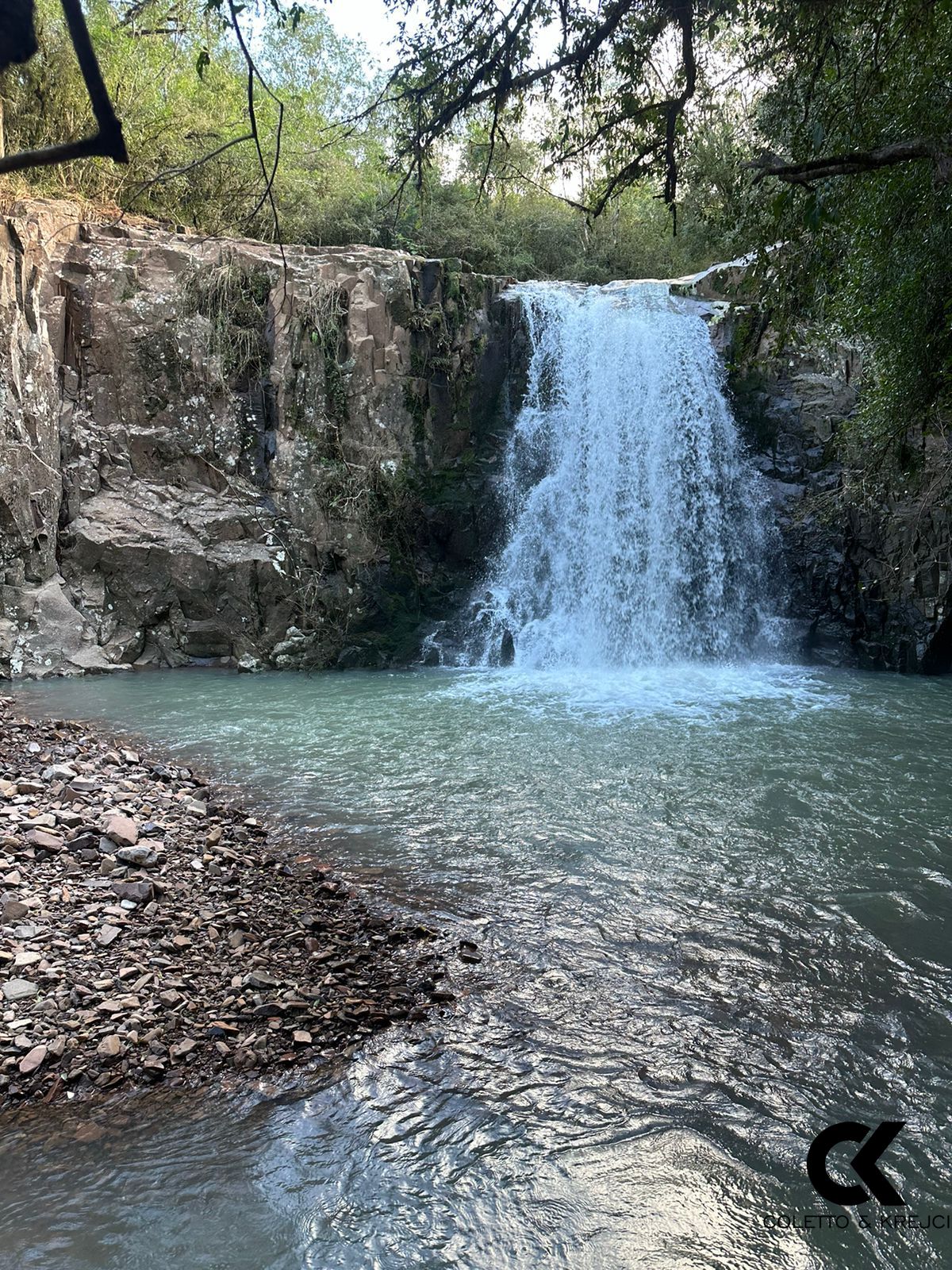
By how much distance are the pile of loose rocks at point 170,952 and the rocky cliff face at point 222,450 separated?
7.06 meters

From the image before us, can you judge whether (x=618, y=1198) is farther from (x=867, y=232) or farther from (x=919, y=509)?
(x=919, y=509)

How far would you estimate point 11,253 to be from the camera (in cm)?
1134

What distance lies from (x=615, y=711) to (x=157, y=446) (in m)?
7.96

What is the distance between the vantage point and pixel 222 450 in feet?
41.9

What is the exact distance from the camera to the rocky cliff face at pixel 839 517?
447 inches

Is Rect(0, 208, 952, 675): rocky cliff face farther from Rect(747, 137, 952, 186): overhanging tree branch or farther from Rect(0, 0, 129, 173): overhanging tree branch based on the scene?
Rect(0, 0, 129, 173): overhanging tree branch

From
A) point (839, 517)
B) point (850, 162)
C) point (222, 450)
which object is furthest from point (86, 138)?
point (839, 517)

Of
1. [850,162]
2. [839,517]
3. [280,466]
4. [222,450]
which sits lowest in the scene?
[839,517]

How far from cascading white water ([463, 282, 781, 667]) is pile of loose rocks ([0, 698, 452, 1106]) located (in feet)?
25.9

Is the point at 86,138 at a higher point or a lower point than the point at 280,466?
lower

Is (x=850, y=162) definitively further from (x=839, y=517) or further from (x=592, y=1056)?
(x=839, y=517)

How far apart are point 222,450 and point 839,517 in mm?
9057

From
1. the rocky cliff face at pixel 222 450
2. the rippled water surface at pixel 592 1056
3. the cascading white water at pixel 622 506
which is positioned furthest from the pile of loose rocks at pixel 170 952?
the cascading white water at pixel 622 506

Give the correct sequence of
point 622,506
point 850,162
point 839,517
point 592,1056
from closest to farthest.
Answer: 1. point 592,1056
2. point 850,162
3. point 839,517
4. point 622,506
